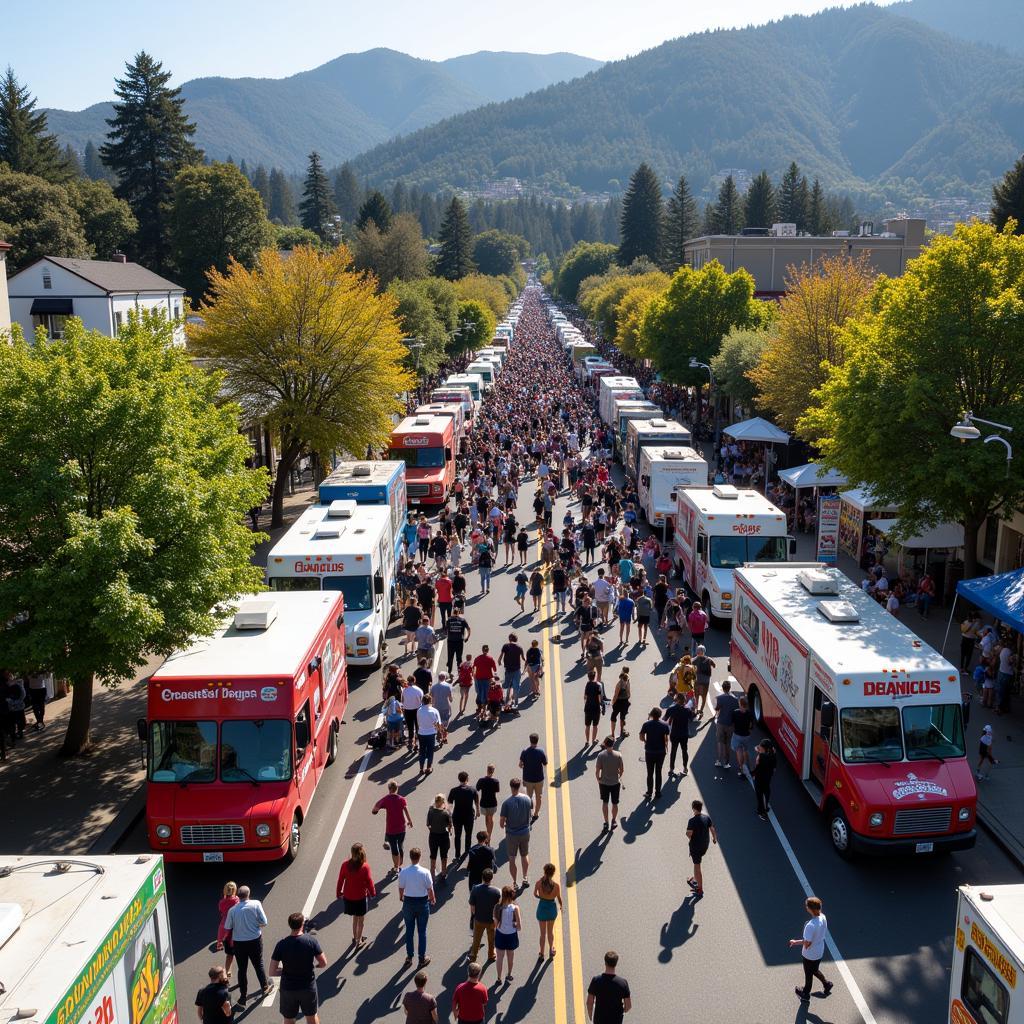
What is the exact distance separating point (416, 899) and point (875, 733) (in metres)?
6.48

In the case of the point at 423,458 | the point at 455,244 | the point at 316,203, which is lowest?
the point at 423,458

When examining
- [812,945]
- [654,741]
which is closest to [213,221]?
[654,741]

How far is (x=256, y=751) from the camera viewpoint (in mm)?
12680

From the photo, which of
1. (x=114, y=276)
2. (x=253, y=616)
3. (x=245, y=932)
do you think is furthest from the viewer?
(x=114, y=276)

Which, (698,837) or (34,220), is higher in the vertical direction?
(34,220)

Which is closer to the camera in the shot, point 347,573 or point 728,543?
point 347,573

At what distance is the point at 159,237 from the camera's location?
81.4 m

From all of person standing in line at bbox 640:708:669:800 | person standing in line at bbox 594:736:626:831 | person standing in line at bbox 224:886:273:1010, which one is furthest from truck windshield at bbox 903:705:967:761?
person standing in line at bbox 224:886:273:1010

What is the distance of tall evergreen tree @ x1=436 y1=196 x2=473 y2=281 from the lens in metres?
127

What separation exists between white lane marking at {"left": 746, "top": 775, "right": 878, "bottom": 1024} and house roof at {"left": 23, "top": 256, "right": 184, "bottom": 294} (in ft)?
151

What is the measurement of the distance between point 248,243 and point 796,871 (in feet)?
229

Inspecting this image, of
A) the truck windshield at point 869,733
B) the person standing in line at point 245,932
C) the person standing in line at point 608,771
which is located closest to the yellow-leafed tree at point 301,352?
the person standing in line at point 608,771

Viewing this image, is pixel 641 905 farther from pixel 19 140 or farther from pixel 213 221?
pixel 19 140

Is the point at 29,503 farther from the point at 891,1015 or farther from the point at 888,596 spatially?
the point at 888,596
